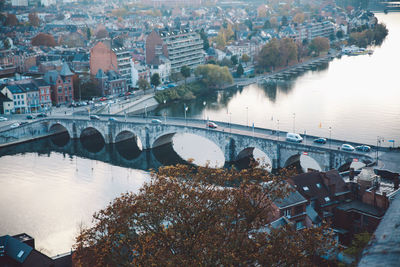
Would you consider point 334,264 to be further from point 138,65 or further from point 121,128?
point 138,65

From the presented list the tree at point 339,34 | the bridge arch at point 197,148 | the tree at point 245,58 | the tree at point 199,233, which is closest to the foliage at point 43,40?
the tree at point 245,58

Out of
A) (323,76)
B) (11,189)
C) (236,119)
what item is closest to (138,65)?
(236,119)

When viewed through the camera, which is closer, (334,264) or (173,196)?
(173,196)

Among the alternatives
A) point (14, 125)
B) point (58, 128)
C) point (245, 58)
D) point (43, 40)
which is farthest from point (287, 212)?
point (43, 40)

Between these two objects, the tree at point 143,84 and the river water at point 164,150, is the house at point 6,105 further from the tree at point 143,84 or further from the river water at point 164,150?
the tree at point 143,84

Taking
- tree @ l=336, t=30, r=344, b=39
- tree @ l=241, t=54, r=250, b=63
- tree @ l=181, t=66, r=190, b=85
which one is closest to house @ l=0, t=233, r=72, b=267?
tree @ l=181, t=66, r=190, b=85

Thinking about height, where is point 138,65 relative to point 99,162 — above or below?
above
